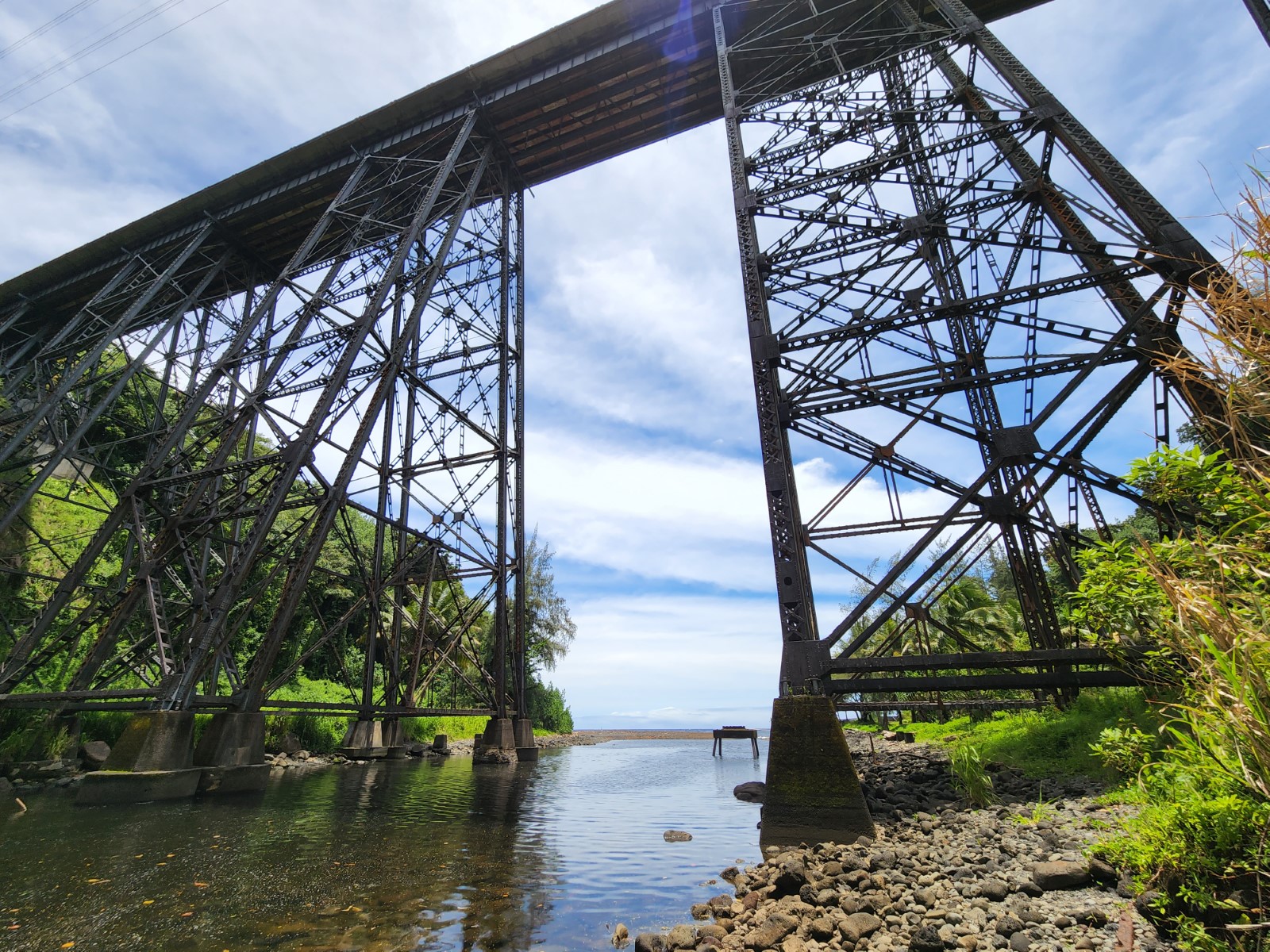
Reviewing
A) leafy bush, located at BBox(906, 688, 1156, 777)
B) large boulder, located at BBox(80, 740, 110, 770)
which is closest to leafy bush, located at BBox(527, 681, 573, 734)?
large boulder, located at BBox(80, 740, 110, 770)

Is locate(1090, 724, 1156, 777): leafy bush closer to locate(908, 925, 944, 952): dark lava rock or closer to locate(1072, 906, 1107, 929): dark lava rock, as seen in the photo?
locate(1072, 906, 1107, 929): dark lava rock

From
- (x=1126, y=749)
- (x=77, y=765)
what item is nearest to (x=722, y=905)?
(x=1126, y=749)

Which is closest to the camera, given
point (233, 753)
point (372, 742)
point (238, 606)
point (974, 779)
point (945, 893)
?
point (945, 893)

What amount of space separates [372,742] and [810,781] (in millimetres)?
13938

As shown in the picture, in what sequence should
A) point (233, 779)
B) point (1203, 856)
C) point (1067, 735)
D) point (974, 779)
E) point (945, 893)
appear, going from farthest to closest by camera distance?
point (233, 779) → point (1067, 735) → point (974, 779) → point (945, 893) → point (1203, 856)

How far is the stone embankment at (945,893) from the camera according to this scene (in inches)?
108

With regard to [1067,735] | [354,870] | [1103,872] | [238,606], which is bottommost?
[354,870]

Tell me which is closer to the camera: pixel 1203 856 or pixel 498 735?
pixel 1203 856

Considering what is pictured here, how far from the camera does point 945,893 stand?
3.40 m

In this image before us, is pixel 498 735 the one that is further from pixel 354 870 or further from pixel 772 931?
pixel 772 931

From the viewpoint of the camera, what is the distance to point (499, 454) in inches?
583

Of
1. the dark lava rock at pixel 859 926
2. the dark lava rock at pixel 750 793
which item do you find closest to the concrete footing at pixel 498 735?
the dark lava rock at pixel 750 793

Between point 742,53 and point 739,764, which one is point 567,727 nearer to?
point 739,764

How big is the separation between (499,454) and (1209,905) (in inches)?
546
